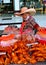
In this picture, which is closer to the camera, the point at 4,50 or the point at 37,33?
the point at 4,50

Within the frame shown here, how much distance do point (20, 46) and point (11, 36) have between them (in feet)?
0.53

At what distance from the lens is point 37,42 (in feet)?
5.98

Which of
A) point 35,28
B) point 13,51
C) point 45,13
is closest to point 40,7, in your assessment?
point 45,13

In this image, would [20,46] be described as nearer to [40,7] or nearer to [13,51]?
[13,51]

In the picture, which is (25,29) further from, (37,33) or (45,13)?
(45,13)

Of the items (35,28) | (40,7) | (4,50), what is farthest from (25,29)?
(40,7)

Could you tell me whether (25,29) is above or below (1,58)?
above

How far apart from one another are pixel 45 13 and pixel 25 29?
4.38 m

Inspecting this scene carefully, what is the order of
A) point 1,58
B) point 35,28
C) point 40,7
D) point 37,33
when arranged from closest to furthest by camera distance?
point 1,58 < point 37,33 < point 35,28 < point 40,7

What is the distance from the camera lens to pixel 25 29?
1964 millimetres

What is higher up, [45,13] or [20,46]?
[20,46]

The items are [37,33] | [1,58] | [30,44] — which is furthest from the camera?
Answer: [37,33]

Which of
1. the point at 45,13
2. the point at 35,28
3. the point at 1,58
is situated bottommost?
the point at 45,13

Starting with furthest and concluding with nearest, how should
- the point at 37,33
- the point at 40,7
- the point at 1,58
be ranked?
the point at 40,7, the point at 37,33, the point at 1,58
